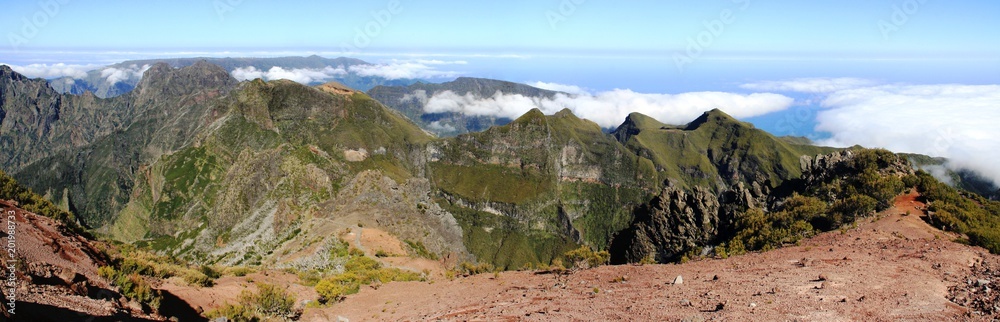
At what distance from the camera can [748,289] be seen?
2250cm

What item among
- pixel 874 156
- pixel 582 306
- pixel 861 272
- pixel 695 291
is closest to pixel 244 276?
pixel 582 306

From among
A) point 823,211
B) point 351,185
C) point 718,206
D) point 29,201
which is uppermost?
point 823,211

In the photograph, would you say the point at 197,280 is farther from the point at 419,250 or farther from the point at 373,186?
the point at 373,186

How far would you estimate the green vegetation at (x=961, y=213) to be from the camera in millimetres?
29906

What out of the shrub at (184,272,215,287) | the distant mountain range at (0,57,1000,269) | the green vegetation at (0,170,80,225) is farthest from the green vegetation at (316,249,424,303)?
the green vegetation at (0,170,80,225)

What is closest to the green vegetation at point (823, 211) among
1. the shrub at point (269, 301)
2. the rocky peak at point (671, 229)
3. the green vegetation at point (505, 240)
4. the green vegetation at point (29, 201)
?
the rocky peak at point (671, 229)

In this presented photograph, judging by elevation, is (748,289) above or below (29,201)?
above

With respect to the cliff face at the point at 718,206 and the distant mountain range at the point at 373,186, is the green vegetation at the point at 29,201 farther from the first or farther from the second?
the cliff face at the point at 718,206

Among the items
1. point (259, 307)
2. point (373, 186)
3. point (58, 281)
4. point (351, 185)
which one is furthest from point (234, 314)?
point (351, 185)

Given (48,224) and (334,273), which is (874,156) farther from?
(48,224)

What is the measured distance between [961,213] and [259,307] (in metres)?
47.4

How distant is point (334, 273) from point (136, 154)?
599ft

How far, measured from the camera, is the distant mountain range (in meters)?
50.5

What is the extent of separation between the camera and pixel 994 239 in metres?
28.9
